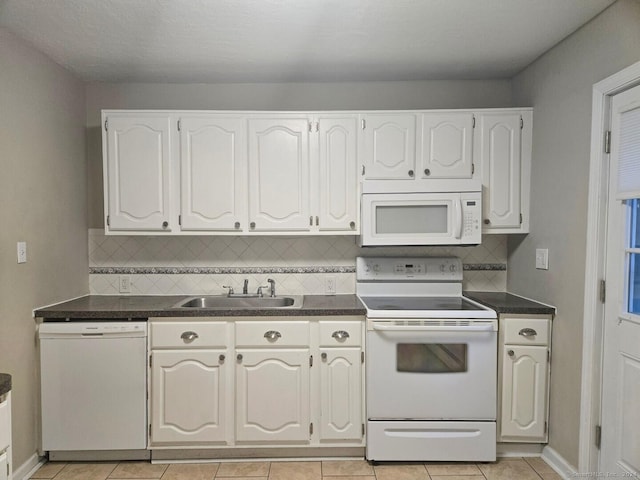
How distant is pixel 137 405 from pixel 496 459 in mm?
2090

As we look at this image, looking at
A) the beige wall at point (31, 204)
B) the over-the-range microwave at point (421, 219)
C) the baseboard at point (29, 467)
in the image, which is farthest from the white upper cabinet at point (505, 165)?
the baseboard at point (29, 467)

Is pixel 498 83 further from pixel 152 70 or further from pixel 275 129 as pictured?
pixel 152 70

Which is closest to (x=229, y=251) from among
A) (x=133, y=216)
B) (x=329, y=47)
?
(x=133, y=216)

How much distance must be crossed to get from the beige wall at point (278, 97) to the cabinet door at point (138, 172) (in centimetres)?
39

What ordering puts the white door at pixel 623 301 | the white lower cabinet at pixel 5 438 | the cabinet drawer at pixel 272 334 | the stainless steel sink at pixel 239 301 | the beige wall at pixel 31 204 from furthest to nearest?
the stainless steel sink at pixel 239 301 → the cabinet drawer at pixel 272 334 → the beige wall at pixel 31 204 → the white door at pixel 623 301 → the white lower cabinet at pixel 5 438

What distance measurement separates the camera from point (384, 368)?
7.27ft

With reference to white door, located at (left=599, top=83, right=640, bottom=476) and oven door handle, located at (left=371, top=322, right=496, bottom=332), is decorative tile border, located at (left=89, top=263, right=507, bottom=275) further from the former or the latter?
white door, located at (left=599, top=83, right=640, bottom=476)

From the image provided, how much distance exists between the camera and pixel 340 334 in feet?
7.46

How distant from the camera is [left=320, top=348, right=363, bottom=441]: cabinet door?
227cm

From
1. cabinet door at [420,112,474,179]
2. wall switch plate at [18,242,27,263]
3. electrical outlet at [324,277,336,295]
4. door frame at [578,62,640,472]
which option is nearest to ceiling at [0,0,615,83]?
cabinet door at [420,112,474,179]

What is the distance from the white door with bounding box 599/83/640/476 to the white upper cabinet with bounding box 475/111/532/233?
614 millimetres

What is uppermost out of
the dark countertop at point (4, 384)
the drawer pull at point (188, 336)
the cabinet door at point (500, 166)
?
the cabinet door at point (500, 166)

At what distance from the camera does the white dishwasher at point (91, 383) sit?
2.21m

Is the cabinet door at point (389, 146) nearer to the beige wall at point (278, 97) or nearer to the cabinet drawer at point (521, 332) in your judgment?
the beige wall at point (278, 97)
